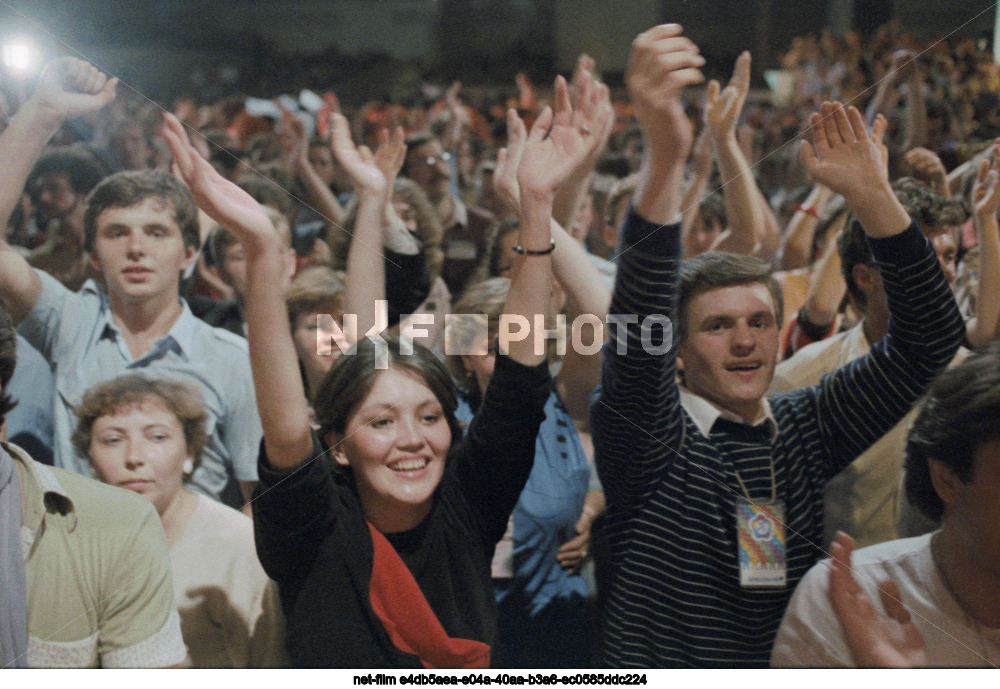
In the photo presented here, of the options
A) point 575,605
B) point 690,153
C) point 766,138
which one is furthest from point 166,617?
point 766,138

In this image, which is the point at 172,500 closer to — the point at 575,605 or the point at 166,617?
the point at 166,617

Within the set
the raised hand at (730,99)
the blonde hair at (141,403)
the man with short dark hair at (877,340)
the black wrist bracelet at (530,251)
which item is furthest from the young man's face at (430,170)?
the man with short dark hair at (877,340)

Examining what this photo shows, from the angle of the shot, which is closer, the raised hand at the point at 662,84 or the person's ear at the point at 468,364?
the raised hand at the point at 662,84

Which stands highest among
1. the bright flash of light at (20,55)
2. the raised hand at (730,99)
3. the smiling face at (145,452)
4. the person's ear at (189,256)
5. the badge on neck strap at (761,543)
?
the bright flash of light at (20,55)

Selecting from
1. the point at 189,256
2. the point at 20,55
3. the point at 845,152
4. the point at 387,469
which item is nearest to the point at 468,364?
the point at 387,469

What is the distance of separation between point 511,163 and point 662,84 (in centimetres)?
33

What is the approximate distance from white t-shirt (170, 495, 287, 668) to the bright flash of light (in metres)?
0.97

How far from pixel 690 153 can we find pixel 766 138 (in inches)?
6.1

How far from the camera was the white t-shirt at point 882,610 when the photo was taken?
177 cm

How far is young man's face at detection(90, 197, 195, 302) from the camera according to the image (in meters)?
1.86

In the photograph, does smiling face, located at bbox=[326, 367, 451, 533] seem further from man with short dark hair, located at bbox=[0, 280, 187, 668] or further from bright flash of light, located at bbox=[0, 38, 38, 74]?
bright flash of light, located at bbox=[0, 38, 38, 74]

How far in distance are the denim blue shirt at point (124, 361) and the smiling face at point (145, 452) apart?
4cm

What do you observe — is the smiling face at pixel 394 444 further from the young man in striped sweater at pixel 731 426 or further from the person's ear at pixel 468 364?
the young man in striped sweater at pixel 731 426

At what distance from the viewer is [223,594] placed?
1886 mm
